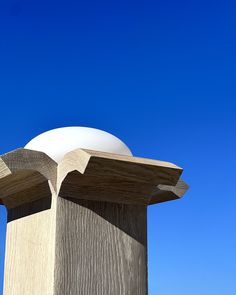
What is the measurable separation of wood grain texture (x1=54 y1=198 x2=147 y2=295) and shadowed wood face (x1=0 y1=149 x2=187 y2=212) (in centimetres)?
9

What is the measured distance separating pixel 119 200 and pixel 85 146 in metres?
0.53

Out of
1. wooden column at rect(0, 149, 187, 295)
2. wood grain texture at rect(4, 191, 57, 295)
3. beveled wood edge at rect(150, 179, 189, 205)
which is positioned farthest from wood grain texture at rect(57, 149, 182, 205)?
beveled wood edge at rect(150, 179, 189, 205)

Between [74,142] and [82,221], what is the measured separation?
68 centimetres

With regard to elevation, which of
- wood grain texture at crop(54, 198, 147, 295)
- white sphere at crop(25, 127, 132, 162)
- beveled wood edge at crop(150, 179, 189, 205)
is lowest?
wood grain texture at crop(54, 198, 147, 295)

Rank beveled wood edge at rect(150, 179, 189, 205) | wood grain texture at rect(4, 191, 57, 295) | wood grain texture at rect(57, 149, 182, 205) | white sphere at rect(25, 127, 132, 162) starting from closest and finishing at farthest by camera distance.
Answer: wood grain texture at rect(57, 149, 182, 205) → wood grain texture at rect(4, 191, 57, 295) → white sphere at rect(25, 127, 132, 162) → beveled wood edge at rect(150, 179, 189, 205)

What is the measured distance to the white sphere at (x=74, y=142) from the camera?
14.4 ft

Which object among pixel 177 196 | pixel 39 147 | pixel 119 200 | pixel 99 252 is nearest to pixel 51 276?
pixel 99 252

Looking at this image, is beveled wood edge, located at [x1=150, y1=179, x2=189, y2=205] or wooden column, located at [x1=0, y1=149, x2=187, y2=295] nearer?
wooden column, located at [x1=0, y1=149, x2=187, y2=295]

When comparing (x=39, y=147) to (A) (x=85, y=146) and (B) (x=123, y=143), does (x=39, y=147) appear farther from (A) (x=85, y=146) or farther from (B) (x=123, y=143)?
(B) (x=123, y=143)

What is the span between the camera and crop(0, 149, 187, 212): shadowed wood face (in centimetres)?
399

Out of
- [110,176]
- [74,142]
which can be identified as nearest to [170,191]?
[110,176]

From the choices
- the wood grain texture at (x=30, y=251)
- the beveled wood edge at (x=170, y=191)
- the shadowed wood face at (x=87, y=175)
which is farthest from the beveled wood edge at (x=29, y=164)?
the beveled wood edge at (x=170, y=191)

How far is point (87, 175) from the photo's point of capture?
4.05 m

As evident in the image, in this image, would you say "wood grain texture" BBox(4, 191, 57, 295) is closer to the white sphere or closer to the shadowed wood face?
the shadowed wood face
